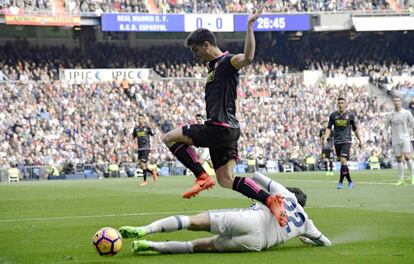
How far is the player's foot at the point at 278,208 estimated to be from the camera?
31.2 ft

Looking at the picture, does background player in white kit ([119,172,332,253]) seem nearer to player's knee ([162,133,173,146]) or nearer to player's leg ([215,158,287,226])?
player's leg ([215,158,287,226])

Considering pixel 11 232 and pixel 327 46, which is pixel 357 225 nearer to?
pixel 11 232

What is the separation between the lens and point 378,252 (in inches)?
371

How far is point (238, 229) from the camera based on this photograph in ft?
31.0

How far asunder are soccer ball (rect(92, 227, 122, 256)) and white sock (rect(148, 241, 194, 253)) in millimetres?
365

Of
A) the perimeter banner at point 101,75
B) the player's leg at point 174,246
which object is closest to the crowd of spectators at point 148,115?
the perimeter banner at point 101,75

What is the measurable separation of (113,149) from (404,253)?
39333mm

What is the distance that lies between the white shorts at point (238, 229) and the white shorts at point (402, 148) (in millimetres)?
16892

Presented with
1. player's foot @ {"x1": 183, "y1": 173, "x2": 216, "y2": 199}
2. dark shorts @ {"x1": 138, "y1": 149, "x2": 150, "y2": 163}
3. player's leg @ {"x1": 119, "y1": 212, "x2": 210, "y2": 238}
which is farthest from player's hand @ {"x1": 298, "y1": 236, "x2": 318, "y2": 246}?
dark shorts @ {"x1": 138, "y1": 149, "x2": 150, "y2": 163}

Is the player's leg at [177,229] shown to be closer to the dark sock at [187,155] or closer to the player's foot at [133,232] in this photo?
the player's foot at [133,232]

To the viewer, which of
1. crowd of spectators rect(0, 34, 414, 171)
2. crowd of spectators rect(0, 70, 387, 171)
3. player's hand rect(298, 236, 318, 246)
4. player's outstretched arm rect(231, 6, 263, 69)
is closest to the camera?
player's hand rect(298, 236, 318, 246)

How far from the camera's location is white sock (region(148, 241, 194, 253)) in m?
9.56

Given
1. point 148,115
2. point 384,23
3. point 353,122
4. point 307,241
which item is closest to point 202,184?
point 307,241

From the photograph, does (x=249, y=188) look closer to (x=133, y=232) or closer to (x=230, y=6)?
(x=133, y=232)
